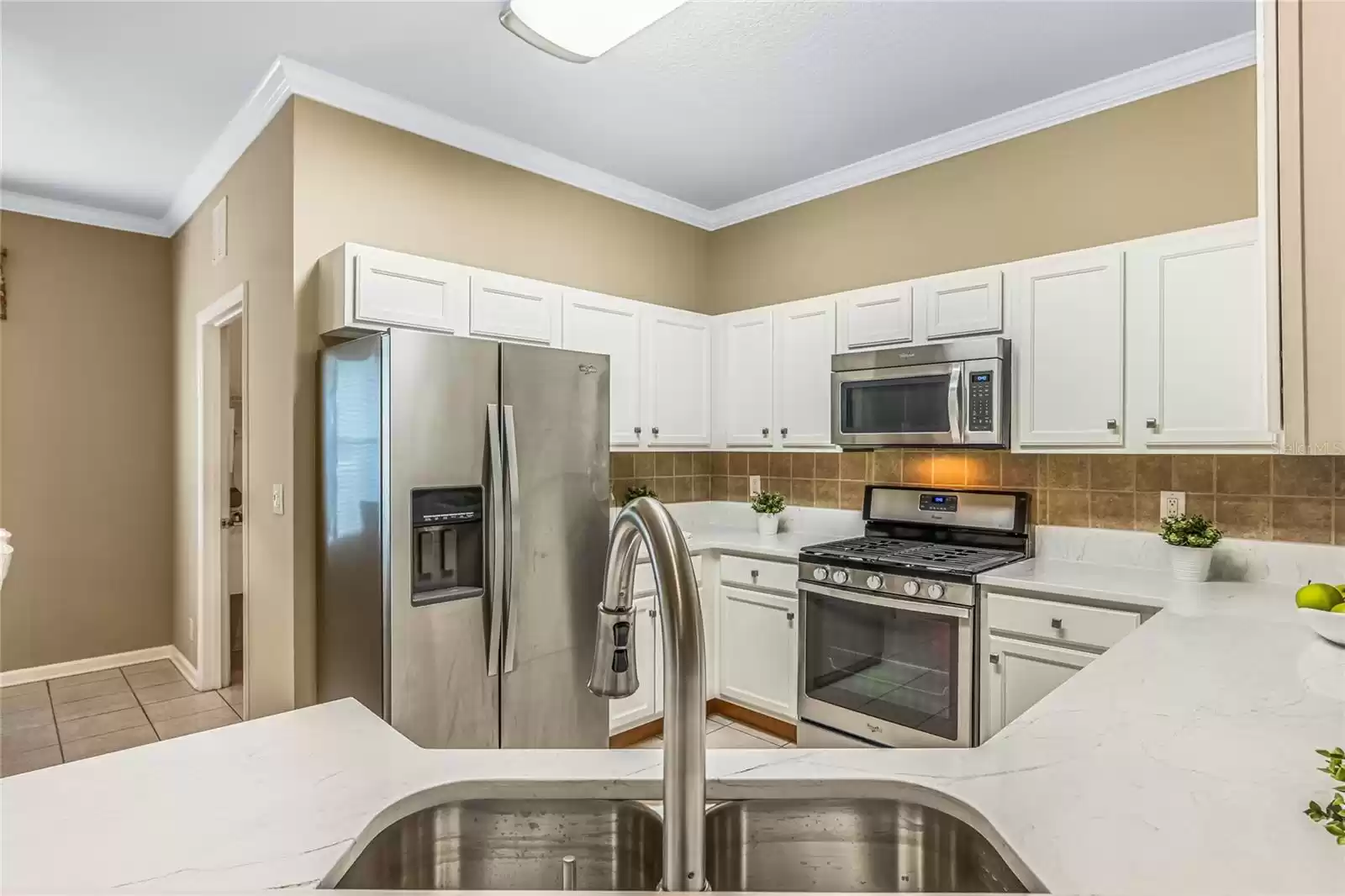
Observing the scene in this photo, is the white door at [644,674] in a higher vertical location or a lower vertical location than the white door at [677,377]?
lower

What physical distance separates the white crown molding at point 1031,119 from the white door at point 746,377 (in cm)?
68

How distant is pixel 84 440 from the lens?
422cm

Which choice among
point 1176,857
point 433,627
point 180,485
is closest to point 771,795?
point 1176,857

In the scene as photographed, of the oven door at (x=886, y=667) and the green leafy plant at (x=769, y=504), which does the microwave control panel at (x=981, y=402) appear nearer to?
the oven door at (x=886, y=667)

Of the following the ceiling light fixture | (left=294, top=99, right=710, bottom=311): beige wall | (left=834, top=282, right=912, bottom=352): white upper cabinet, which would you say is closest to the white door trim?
(left=294, top=99, right=710, bottom=311): beige wall

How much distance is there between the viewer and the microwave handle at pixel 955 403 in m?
2.93

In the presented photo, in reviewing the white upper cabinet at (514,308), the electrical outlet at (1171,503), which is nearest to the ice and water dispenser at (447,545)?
the white upper cabinet at (514,308)

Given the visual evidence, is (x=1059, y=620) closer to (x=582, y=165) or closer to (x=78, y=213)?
A: (x=582, y=165)

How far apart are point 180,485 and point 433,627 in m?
2.97

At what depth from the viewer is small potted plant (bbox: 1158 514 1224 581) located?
2445 mm

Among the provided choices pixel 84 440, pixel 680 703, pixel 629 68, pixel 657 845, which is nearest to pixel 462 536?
pixel 657 845

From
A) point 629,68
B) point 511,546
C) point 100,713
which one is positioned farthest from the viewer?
point 100,713

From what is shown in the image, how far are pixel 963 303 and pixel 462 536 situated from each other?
224 cm

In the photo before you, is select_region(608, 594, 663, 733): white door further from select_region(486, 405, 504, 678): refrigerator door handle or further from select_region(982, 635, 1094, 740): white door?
select_region(982, 635, 1094, 740): white door
